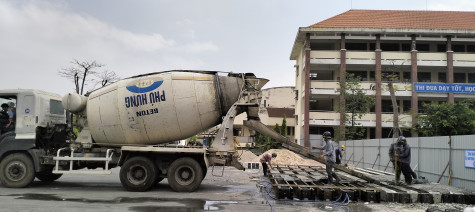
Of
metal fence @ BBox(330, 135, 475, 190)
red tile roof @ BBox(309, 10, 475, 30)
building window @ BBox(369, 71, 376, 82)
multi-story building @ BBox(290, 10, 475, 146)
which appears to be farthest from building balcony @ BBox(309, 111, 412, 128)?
metal fence @ BBox(330, 135, 475, 190)

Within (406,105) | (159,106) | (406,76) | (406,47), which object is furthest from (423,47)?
(159,106)

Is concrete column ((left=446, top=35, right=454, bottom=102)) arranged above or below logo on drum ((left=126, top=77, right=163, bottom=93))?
above

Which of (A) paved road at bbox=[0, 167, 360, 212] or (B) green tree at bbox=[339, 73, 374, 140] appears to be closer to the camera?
(A) paved road at bbox=[0, 167, 360, 212]

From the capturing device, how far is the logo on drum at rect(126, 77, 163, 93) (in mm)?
11289

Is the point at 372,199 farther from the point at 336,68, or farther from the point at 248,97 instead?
the point at 336,68

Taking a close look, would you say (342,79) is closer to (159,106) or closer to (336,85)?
(336,85)

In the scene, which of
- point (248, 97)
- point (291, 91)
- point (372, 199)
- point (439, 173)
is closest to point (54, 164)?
point (248, 97)

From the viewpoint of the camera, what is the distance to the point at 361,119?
35.2 meters

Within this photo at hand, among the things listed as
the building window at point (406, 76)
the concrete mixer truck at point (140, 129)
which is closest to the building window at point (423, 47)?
the building window at point (406, 76)

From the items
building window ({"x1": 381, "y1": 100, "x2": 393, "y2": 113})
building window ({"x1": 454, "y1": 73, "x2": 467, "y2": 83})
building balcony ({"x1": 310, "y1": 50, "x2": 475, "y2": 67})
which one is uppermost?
building balcony ({"x1": 310, "y1": 50, "x2": 475, "y2": 67})

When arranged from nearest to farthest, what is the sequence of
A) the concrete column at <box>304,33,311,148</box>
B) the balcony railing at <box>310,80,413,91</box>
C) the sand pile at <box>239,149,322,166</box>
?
the sand pile at <box>239,149,322,166</box>
the balcony railing at <box>310,80,413,91</box>
the concrete column at <box>304,33,311,148</box>

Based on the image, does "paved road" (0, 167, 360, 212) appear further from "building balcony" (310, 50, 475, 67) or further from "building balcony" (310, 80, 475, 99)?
"building balcony" (310, 50, 475, 67)

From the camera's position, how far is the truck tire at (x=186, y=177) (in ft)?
36.1

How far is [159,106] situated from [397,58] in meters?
30.7
